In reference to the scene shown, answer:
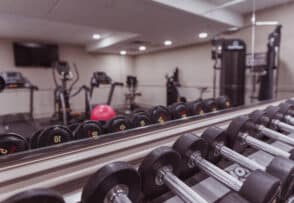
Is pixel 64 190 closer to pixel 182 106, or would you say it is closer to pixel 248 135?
pixel 248 135

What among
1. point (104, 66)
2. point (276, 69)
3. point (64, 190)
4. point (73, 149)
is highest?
point (104, 66)

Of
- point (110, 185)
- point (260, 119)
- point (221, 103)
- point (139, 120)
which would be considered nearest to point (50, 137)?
point (139, 120)

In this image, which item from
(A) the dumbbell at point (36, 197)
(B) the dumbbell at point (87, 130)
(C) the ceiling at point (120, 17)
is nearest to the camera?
(A) the dumbbell at point (36, 197)

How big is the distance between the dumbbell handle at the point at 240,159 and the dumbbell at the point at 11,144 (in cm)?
106

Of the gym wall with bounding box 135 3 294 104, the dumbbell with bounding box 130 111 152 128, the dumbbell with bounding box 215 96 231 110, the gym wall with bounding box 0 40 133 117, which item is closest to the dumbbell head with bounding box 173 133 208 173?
the dumbbell with bounding box 130 111 152 128

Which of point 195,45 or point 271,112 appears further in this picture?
point 195,45

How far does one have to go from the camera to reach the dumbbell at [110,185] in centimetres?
56

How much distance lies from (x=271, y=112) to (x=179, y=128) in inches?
28.3

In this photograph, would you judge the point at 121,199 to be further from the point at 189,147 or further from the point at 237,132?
the point at 237,132

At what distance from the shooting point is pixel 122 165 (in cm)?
60

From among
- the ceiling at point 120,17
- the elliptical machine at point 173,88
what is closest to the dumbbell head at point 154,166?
the ceiling at point 120,17

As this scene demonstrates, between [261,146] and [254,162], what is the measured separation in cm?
18

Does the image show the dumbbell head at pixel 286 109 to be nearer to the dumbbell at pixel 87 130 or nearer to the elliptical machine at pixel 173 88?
the dumbbell at pixel 87 130

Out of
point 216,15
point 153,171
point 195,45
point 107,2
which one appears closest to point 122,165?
point 153,171
